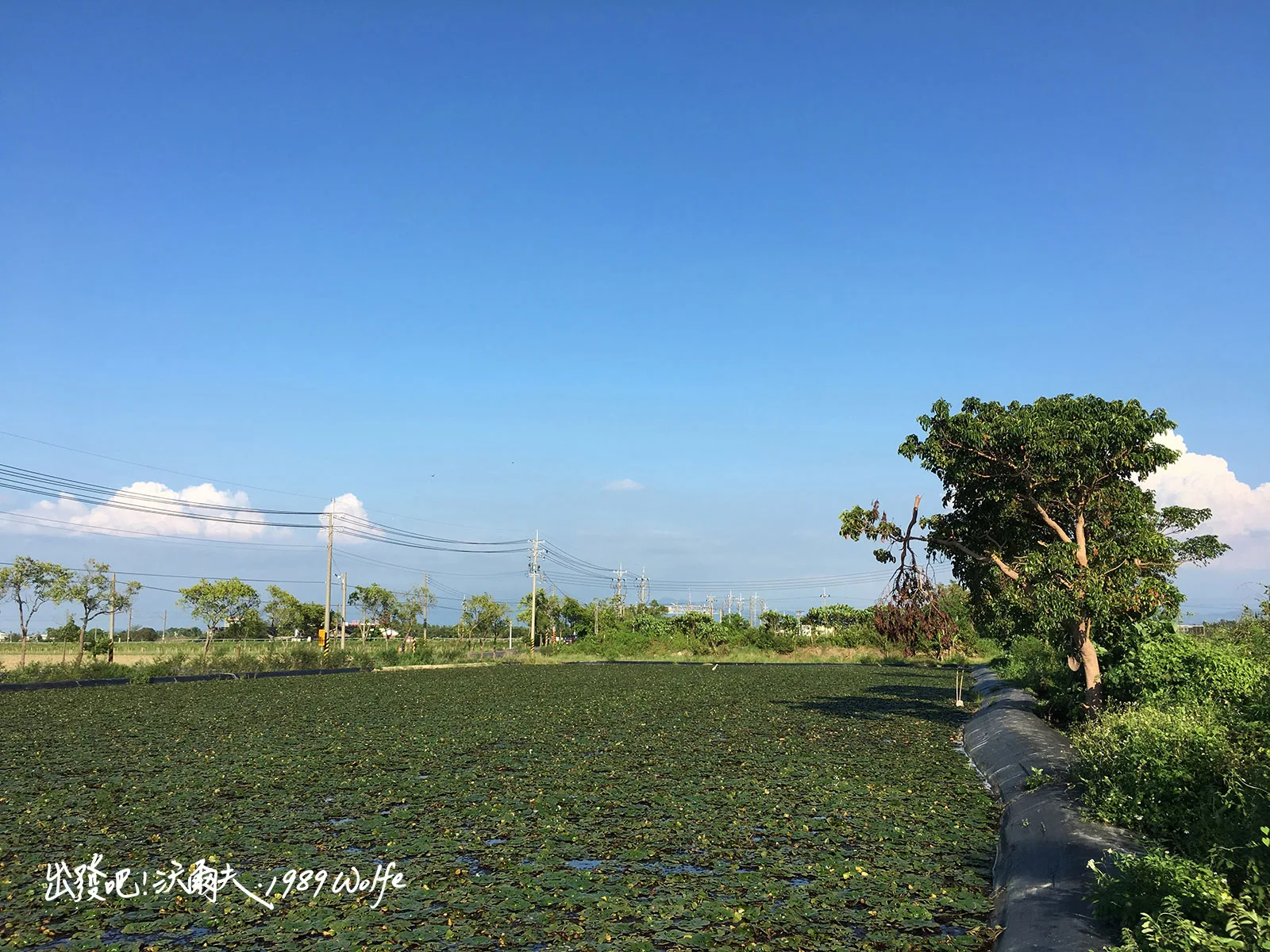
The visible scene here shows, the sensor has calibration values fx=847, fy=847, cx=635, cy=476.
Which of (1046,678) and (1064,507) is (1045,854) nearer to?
(1064,507)

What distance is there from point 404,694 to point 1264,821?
33.3m

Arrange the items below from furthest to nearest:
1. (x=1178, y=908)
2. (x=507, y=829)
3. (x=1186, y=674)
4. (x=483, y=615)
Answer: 1. (x=483, y=615)
2. (x=1186, y=674)
3. (x=507, y=829)
4. (x=1178, y=908)

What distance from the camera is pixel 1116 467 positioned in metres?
18.6

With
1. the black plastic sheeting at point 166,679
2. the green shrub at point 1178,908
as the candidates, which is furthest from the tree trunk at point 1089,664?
the black plastic sheeting at point 166,679

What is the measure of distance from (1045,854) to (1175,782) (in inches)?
68.7

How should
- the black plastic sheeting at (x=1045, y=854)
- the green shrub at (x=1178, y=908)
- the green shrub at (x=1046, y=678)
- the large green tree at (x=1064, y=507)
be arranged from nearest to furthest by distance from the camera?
1. the green shrub at (x=1178, y=908)
2. the black plastic sheeting at (x=1045, y=854)
3. the large green tree at (x=1064, y=507)
4. the green shrub at (x=1046, y=678)

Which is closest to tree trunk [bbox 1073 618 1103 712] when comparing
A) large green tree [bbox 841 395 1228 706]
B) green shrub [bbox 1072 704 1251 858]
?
large green tree [bbox 841 395 1228 706]

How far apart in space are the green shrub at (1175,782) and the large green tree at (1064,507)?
6276mm

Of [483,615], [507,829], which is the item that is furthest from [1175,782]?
[483,615]

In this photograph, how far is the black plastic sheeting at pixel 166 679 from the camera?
36969 millimetres

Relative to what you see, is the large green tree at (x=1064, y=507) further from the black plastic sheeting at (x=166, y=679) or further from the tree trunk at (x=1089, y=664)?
the black plastic sheeting at (x=166, y=679)

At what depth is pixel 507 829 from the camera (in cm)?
1245

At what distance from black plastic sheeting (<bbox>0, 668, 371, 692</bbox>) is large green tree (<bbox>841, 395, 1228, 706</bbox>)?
1408 inches

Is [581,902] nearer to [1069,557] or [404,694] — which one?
[1069,557]
